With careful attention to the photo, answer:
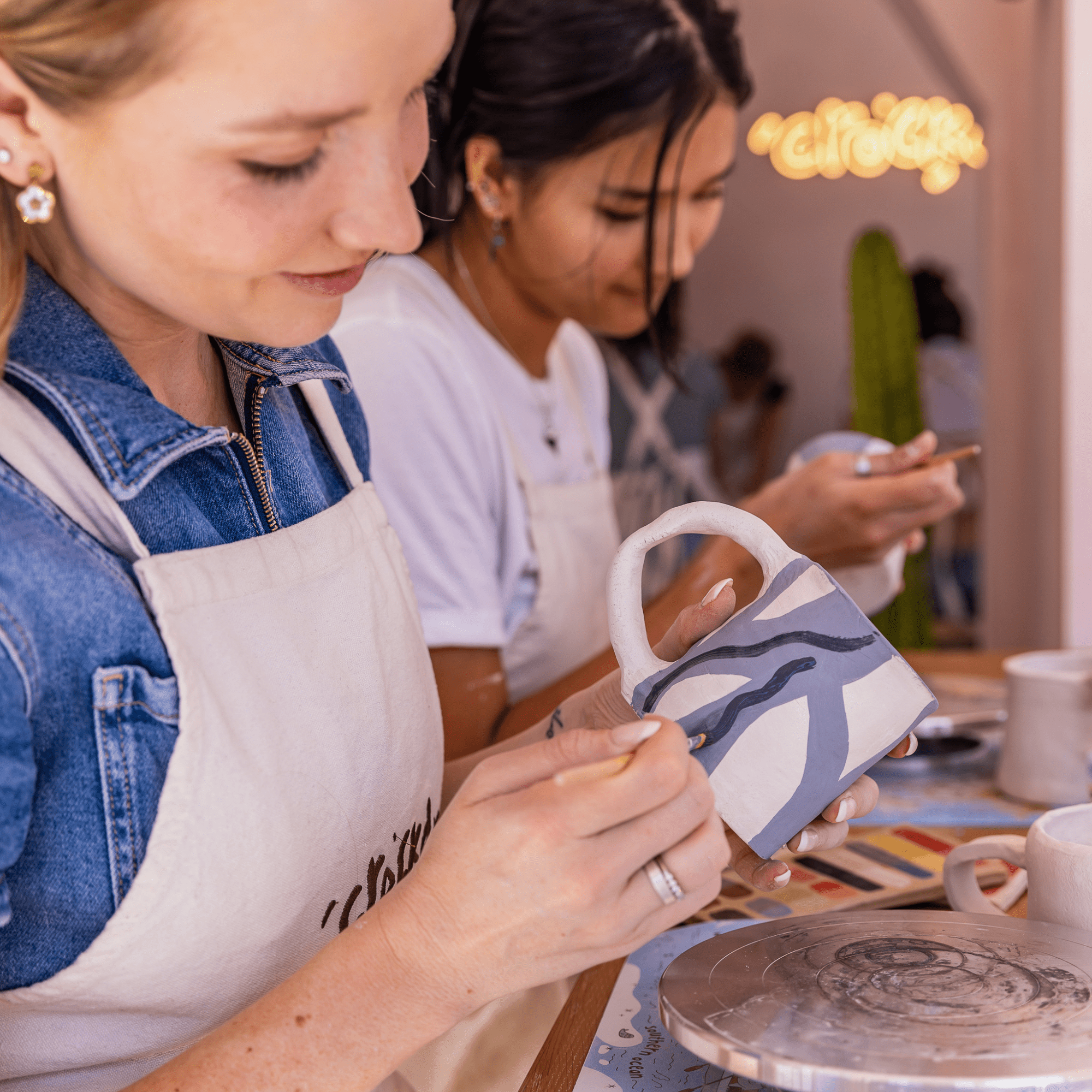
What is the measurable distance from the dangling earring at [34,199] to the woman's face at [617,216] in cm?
82

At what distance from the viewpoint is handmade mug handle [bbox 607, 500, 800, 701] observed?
72cm

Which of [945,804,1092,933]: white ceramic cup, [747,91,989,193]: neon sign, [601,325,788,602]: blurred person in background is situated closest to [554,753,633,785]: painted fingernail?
[945,804,1092,933]: white ceramic cup

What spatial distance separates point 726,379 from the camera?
6426 mm

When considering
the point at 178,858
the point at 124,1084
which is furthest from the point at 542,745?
the point at 124,1084

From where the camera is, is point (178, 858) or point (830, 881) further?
point (830, 881)

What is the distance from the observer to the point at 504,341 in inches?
62.7

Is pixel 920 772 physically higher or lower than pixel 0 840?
lower

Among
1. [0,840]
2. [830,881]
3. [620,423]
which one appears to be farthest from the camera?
[620,423]

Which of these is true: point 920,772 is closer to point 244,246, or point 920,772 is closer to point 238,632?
point 238,632

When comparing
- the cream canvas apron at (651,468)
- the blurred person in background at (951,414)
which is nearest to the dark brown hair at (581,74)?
the cream canvas apron at (651,468)

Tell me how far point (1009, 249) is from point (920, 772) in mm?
2720

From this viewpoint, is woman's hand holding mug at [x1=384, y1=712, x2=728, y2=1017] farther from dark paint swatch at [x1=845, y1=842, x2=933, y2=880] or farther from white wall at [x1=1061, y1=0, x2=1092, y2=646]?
white wall at [x1=1061, y1=0, x2=1092, y2=646]

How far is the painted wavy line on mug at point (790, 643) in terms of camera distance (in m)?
0.68

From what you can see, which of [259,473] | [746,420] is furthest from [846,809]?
[746,420]
